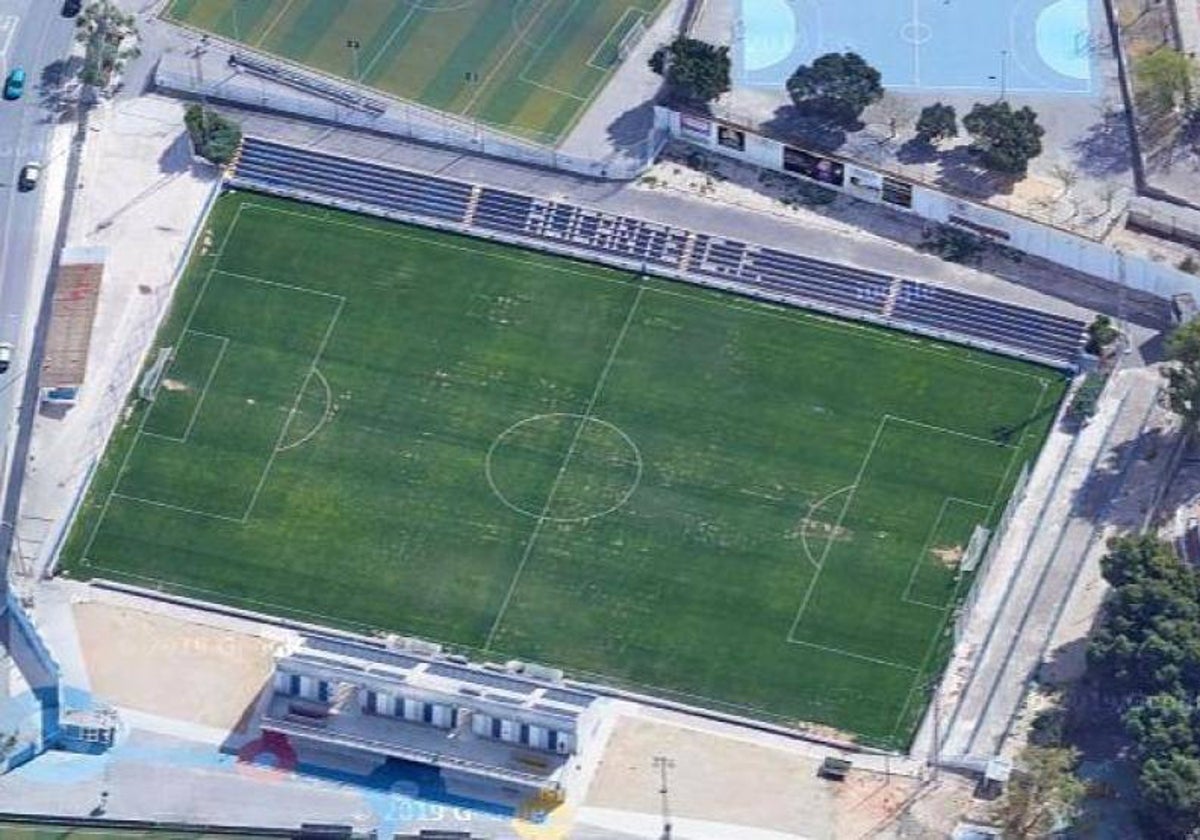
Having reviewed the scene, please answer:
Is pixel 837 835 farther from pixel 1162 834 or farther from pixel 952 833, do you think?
pixel 1162 834

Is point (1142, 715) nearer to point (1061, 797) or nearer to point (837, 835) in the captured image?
point (1061, 797)

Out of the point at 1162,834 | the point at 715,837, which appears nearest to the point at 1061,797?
the point at 1162,834

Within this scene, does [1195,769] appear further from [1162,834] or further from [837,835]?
[837,835]

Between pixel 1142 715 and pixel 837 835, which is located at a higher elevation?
pixel 1142 715

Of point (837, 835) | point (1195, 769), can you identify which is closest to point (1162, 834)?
point (1195, 769)
